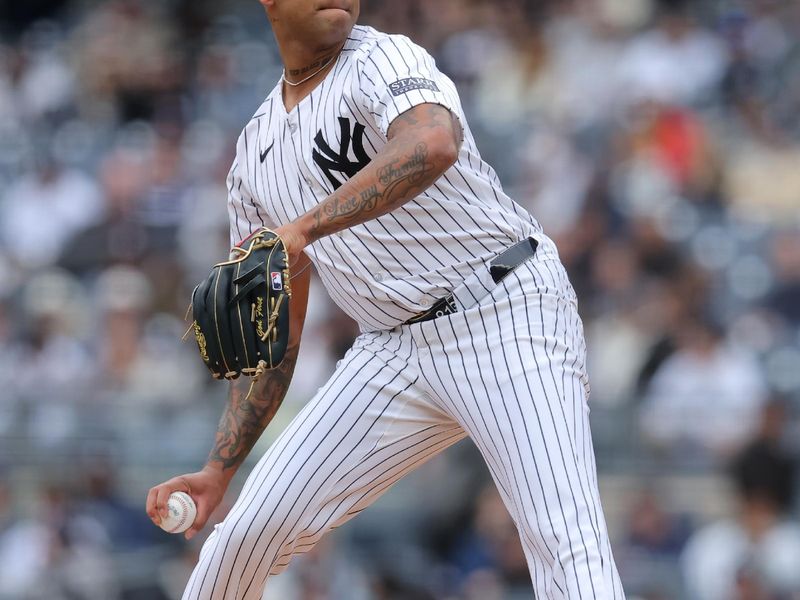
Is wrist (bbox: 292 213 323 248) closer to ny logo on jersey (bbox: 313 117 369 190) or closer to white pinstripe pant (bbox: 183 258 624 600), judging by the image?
ny logo on jersey (bbox: 313 117 369 190)

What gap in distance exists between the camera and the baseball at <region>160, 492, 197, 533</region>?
3.75 m

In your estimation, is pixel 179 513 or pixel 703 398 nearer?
pixel 179 513

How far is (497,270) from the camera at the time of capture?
144 inches

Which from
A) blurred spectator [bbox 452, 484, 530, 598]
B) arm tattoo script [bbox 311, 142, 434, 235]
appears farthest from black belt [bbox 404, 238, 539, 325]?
blurred spectator [bbox 452, 484, 530, 598]

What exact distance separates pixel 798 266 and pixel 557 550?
4888 millimetres

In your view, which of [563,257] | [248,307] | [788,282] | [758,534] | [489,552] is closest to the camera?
[248,307]

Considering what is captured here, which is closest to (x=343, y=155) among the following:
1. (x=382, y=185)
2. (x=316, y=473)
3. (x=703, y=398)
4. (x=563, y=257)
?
(x=382, y=185)

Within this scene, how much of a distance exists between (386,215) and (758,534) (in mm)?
3827

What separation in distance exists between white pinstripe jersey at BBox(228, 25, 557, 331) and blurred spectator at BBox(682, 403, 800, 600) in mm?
3463

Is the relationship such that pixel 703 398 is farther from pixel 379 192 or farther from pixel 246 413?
pixel 379 192

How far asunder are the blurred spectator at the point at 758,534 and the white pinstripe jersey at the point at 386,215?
3463 millimetres

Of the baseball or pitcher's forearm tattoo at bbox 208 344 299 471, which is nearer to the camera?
the baseball

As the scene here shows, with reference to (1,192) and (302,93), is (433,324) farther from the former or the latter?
(1,192)

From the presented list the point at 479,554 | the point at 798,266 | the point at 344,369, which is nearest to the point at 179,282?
the point at 479,554
